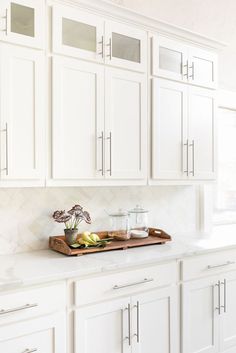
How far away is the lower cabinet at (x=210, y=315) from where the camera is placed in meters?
2.36

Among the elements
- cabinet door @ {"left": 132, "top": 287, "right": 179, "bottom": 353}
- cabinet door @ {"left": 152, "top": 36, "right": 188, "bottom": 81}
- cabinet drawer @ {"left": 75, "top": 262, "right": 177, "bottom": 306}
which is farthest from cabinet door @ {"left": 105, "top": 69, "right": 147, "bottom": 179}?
cabinet door @ {"left": 132, "top": 287, "right": 179, "bottom": 353}

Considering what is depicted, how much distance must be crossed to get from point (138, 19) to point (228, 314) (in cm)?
210

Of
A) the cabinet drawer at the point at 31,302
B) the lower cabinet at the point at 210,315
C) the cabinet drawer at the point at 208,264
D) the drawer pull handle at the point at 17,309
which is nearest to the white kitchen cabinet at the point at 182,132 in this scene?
the cabinet drawer at the point at 208,264

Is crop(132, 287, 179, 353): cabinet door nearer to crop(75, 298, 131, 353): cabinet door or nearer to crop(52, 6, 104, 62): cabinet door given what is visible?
crop(75, 298, 131, 353): cabinet door

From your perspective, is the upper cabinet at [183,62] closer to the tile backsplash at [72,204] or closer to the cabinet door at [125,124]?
the cabinet door at [125,124]

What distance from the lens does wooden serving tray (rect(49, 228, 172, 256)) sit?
2.18m

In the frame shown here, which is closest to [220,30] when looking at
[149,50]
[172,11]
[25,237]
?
[172,11]

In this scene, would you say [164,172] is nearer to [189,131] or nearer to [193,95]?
[189,131]

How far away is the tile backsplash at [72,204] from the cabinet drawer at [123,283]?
0.58 metres

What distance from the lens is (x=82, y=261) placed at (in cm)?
204

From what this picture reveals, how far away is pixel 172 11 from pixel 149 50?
0.93 metres

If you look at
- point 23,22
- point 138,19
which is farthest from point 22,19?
point 138,19

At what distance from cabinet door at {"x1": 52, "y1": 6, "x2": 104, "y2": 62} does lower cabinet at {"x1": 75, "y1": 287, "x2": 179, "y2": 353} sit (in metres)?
1.42

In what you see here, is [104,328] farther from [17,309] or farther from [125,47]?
[125,47]
